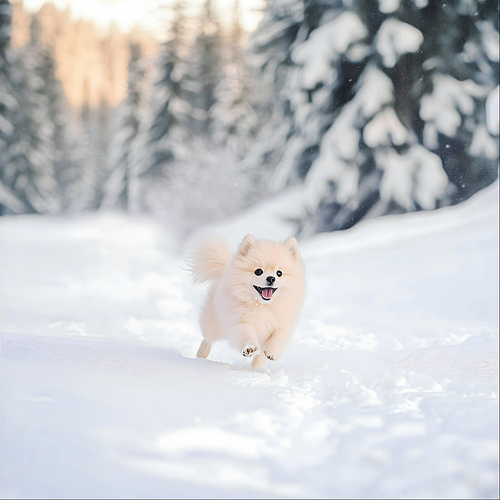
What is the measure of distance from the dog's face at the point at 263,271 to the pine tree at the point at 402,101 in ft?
12.3

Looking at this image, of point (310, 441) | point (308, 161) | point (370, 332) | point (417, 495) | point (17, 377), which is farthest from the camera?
point (308, 161)

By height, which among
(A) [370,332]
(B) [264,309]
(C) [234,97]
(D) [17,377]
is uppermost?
(C) [234,97]

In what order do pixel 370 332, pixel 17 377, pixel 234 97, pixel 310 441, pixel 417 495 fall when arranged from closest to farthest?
1. pixel 417 495
2. pixel 310 441
3. pixel 17 377
4. pixel 370 332
5. pixel 234 97

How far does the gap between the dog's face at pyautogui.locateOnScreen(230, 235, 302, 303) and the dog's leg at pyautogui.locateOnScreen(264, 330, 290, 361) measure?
22 centimetres

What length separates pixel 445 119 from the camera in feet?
22.4

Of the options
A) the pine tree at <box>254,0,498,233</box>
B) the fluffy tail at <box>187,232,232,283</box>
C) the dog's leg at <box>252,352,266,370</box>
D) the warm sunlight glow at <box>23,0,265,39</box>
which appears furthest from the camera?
the warm sunlight glow at <box>23,0,265,39</box>

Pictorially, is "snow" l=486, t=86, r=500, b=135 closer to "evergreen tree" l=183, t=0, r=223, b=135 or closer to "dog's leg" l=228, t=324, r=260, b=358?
"evergreen tree" l=183, t=0, r=223, b=135

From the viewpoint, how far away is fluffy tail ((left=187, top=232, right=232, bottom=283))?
155 inches

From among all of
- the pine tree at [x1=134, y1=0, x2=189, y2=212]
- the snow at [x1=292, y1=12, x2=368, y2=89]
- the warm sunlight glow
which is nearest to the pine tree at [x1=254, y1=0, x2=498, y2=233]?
the snow at [x1=292, y1=12, x2=368, y2=89]

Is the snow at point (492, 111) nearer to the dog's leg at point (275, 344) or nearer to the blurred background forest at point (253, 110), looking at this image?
the blurred background forest at point (253, 110)

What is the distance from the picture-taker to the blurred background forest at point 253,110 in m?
6.82

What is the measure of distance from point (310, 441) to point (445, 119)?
18.3ft

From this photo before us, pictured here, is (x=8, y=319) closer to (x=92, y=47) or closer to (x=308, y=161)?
(x=308, y=161)

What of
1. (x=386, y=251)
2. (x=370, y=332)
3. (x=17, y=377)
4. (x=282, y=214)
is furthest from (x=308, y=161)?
(x=17, y=377)
